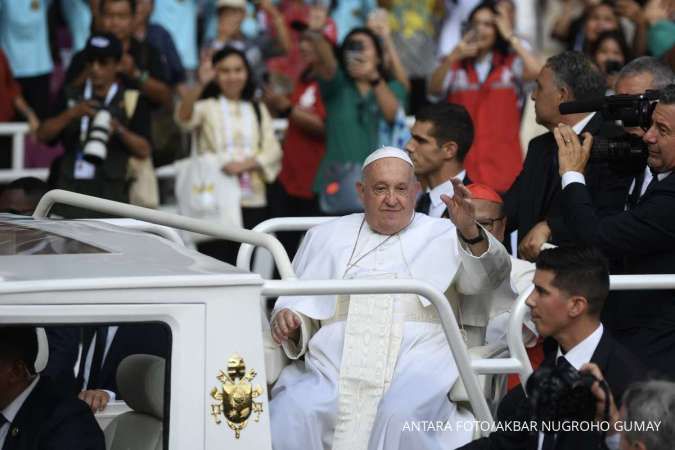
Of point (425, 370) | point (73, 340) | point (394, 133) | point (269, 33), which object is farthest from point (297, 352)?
point (269, 33)

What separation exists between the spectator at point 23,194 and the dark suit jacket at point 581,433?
11.4ft

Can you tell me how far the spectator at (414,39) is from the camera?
12180 millimetres

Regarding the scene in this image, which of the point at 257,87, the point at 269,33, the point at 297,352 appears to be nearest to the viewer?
the point at 297,352

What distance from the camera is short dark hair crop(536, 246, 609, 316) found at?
16.3 ft

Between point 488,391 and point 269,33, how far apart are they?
7.04 metres

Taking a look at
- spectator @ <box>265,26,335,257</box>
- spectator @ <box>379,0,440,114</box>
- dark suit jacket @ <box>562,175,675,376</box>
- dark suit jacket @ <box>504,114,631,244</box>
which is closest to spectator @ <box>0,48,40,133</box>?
spectator @ <box>265,26,335,257</box>

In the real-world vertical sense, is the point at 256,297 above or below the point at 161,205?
above

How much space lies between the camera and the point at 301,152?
11.0 m

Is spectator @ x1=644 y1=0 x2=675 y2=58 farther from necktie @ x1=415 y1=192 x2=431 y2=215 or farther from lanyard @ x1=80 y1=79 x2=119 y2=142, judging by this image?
necktie @ x1=415 y1=192 x2=431 y2=215

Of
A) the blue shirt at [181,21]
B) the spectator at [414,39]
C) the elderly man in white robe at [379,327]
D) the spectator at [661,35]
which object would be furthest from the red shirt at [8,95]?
the elderly man in white robe at [379,327]

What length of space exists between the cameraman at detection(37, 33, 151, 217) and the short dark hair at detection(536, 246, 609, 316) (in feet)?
17.9

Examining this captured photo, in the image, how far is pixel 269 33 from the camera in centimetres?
1253

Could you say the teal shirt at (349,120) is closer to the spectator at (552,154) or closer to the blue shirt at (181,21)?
the blue shirt at (181,21)

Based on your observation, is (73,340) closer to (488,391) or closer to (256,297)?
(256,297)
